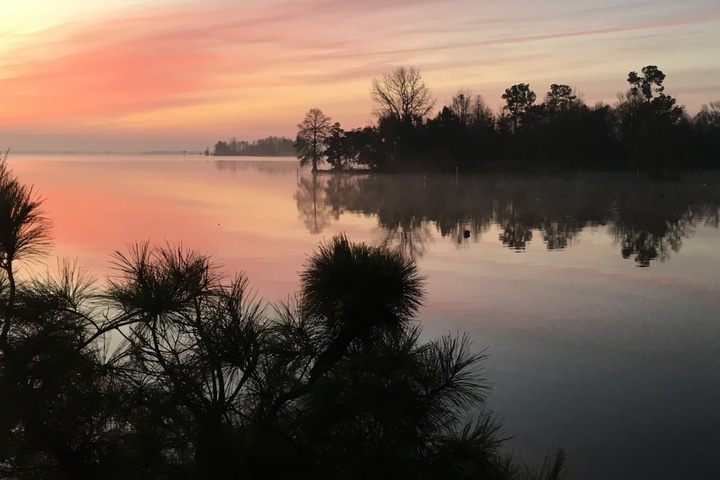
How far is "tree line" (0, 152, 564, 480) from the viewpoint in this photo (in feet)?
6.08

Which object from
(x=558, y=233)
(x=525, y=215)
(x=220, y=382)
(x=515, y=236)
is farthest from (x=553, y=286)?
(x=525, y=215)

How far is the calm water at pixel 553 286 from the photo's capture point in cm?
425

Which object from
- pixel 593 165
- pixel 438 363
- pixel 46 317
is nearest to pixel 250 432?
pixel 438 363

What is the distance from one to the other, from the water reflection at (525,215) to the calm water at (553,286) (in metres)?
0.08

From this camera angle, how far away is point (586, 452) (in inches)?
156

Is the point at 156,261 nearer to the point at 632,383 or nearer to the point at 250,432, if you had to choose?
the point at 250,432

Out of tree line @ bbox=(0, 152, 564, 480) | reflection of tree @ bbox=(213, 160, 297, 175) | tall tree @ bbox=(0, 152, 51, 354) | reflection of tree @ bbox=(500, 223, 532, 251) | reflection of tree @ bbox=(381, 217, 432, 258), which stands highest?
tall tree @ bbox=(0, 152, 51, 354)

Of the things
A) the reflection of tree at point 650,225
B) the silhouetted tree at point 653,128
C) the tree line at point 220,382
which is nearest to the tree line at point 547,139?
the silhouetted tree at point 653,128

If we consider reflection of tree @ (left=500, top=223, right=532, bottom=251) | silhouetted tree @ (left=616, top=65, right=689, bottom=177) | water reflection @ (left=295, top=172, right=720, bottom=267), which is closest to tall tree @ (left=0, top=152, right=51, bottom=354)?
water reflection @ (left=295, top=172, right=720, bottom=267)

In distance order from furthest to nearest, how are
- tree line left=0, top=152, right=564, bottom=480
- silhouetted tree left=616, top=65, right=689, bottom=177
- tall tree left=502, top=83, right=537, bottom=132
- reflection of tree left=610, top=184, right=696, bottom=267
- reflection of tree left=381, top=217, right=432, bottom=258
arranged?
tall tree left=502, top=83, right=537, bottom=132 → silhouetted tree left=616, top=65, right=689, bottom=177 → reflection of tree left=381, top=217, right=432, bottom=258 → reflection of tree left=610, top=184, right=696, bottom=267 → tree line left=0, top=152, right=564, bottom=480

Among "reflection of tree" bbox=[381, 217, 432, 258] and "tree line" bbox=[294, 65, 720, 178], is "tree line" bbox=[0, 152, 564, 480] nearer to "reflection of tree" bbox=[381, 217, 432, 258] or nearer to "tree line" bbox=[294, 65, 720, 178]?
"reflection of tree" bbox=[381, 217, 432, 258]

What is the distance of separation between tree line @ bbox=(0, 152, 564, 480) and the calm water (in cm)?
76

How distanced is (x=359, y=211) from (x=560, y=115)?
28.4 meters

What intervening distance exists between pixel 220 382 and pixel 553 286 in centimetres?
738
